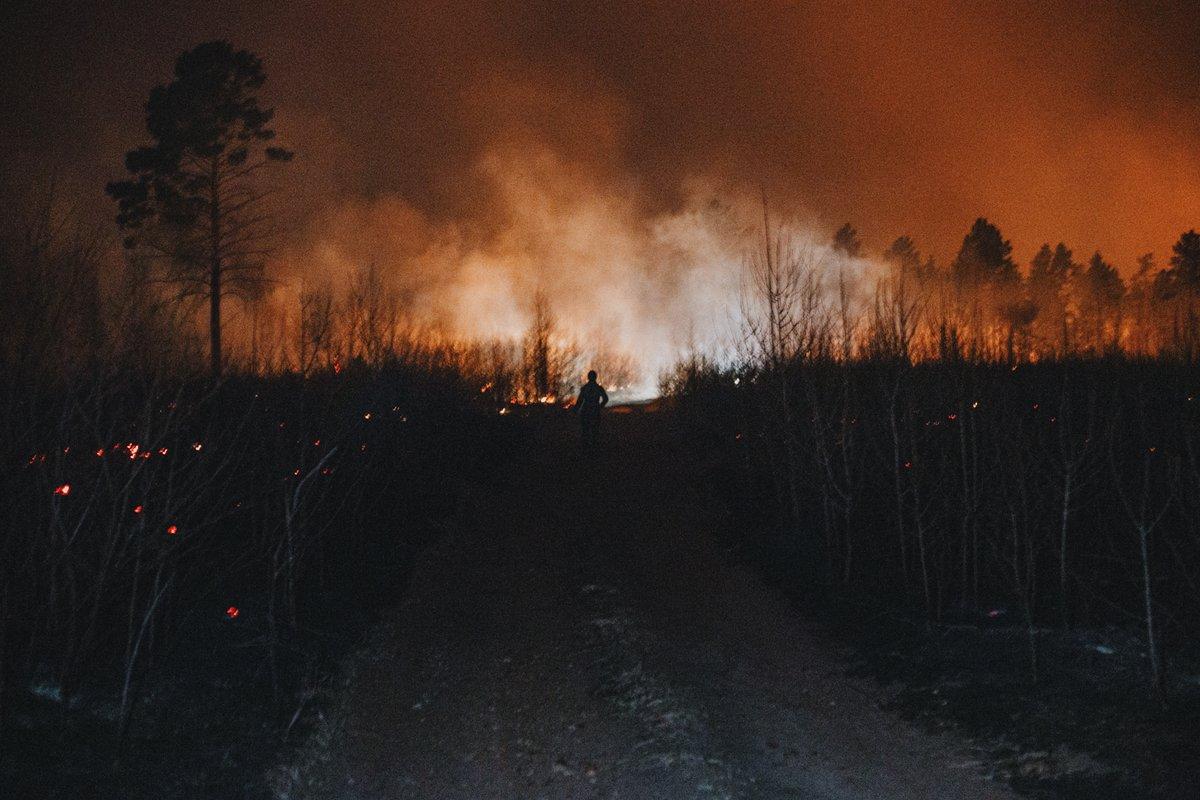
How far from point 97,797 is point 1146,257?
113927mm

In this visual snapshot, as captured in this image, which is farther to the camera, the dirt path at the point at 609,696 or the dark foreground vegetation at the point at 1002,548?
the dark foreground vegetation at the point at 1002,548

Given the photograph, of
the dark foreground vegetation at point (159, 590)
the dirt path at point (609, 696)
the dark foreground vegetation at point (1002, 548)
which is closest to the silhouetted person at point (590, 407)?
the dark foreground vegetation at point (1002, 548)

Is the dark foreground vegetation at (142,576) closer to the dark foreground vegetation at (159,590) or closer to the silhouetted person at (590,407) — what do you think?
the dark foreground vegetation at (159,590)

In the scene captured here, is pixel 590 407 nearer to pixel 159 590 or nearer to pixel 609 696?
pixel 609 696

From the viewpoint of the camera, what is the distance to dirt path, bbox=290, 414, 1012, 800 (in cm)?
852

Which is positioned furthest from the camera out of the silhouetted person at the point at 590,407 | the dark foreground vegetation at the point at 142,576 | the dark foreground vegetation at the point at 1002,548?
the silhouetted person at the point at 590,407

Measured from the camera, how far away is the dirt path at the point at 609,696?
8.52 metres

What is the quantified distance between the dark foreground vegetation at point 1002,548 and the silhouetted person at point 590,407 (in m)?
8.03

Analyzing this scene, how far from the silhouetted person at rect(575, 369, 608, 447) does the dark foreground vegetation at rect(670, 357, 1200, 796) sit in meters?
8.03

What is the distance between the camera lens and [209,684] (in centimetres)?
1066

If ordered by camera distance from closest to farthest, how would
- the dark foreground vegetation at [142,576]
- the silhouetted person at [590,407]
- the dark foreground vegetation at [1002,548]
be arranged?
the dark foreground vegetation at [142,576]
the dark foreground vegetation at [1002,548]
the silhouetted person at [590,407]

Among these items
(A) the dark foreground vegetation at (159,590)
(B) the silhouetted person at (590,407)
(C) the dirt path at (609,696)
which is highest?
(B) the silhouetted person at (590,407)

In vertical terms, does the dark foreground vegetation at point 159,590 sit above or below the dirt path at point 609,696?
above

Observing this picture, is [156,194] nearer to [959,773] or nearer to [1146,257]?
[959,773]
